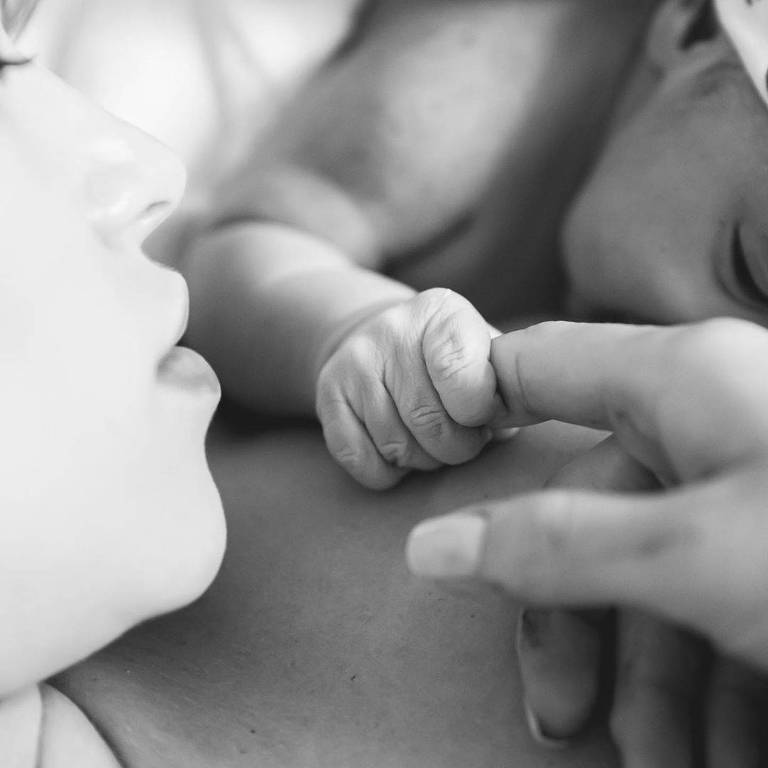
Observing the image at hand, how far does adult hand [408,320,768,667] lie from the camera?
29 cm

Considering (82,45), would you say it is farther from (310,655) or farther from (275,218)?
(310,655)

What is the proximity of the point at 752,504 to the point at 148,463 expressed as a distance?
0.23 metres

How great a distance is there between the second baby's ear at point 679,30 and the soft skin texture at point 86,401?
0.46m

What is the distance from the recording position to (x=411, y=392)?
1.66 feet

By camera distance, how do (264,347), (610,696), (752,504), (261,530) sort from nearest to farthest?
(752,504), (610,696), (261,530), (264,347)

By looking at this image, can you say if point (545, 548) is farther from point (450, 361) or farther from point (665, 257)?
point (665, 257)

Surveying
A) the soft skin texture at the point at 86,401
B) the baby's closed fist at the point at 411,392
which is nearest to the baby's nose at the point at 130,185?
the soft skin texture at the point at 86,401

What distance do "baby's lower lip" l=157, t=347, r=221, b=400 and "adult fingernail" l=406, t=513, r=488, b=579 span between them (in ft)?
0.52

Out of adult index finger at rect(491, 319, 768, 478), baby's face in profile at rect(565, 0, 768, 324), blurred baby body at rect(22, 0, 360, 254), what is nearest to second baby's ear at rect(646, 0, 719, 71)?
baby's face in profile at rect(565, 0, 768, 324)

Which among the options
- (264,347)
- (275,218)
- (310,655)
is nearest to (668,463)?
(310,655)

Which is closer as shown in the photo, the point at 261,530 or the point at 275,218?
the point at 261,530

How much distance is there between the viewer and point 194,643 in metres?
0.50

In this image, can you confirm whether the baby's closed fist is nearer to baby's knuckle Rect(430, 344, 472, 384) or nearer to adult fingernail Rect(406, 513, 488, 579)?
baby's knuckle Rect(430, 344, 472, 384)

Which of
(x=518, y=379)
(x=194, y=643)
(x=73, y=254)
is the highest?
(x=73, y=254)
